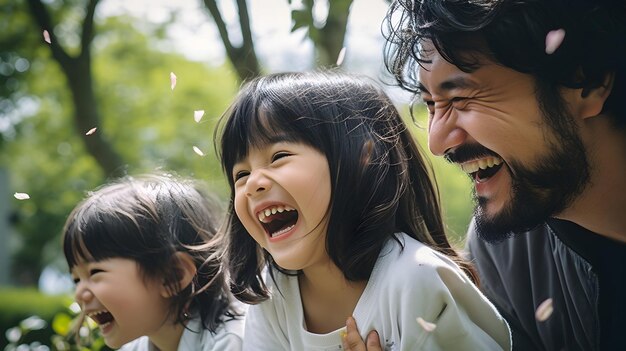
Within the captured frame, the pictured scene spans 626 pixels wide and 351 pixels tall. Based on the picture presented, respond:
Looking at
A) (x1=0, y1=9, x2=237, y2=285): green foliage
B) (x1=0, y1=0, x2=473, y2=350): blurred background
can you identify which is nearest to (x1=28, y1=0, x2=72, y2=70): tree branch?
(x1=0, y1=0, x2=473, y2=350): blurred background

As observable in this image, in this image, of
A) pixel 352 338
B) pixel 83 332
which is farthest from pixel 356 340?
pixel 83 332

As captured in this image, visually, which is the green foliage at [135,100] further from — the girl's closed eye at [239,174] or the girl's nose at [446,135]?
the girl's nose at [446,135]

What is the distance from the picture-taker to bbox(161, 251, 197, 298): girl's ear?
326 cm

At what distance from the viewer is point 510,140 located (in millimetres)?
2436

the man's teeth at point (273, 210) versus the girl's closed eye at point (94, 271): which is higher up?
the man's teeth at point (273, 210)

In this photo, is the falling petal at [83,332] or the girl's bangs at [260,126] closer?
the girl's bangs at [260,126]

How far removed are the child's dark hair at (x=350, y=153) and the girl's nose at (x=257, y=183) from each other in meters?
0.12

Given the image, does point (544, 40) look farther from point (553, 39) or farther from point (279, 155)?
point (279, 155)

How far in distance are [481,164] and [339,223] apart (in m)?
0.50

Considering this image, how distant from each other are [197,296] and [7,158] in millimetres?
22664

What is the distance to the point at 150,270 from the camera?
10.6 feet

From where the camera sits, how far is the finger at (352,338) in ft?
8.04

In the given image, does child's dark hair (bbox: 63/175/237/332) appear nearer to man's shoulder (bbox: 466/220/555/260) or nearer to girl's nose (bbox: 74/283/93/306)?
girl's nose (bbox: 74/283/93/306)

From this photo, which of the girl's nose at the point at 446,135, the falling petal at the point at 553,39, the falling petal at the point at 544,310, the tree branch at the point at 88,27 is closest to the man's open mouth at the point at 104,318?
the girl's nose at the point at 446,135
